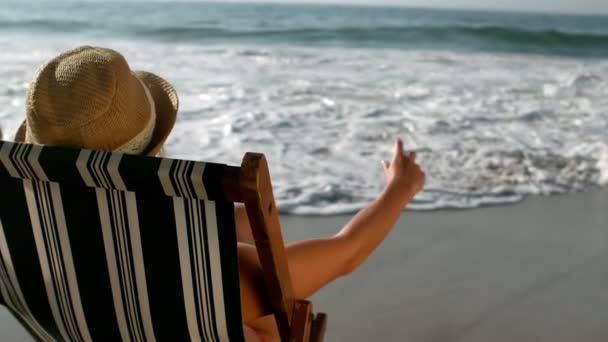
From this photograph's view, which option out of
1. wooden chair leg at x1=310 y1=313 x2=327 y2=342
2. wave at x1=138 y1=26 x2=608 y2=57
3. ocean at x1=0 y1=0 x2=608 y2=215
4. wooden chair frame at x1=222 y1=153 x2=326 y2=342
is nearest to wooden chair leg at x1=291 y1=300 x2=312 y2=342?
wooden chair frame at x1=222 y1=153 x2=326 y2=342

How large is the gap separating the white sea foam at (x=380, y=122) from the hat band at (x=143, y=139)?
1.95m

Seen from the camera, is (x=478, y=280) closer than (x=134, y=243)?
No

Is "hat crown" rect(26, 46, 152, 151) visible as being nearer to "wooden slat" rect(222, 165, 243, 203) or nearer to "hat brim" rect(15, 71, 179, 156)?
"hat brim" rect(15, 71, 179, 156)

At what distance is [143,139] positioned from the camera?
110 centimetres

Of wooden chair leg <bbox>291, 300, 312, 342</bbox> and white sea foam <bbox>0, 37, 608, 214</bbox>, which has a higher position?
wooden chair leg <bbox>291, 300, 312, 342</bbox>

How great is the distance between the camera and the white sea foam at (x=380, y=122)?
346cm

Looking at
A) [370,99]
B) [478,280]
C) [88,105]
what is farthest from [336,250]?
[370,99]

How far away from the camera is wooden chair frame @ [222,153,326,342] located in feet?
2.89

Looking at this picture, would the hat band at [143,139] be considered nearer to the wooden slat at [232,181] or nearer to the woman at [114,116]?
the woman at [114,116]

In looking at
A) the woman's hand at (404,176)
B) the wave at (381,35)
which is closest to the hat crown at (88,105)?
the woman's hand at (404,176)

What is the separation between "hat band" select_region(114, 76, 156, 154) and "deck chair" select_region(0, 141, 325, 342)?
0.09 meters

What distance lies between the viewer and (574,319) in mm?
2152

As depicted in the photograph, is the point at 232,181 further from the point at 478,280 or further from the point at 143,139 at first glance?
the point at 478,280

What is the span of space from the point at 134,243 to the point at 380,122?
4035 mm
